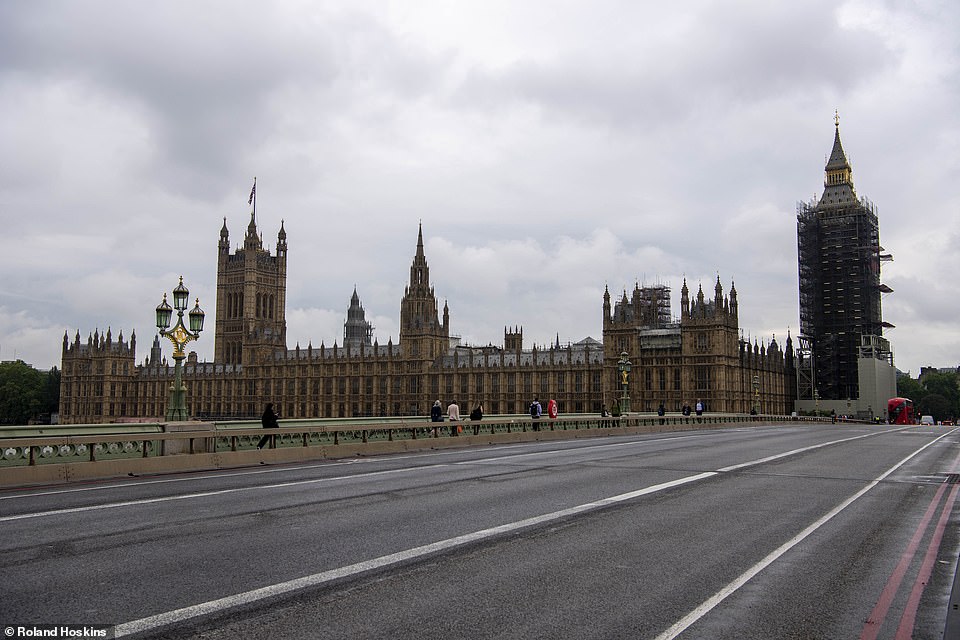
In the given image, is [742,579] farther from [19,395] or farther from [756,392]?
[19,395]

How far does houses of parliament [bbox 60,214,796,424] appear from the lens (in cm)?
9956

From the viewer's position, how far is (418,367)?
124688mm

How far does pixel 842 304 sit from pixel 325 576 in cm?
10624

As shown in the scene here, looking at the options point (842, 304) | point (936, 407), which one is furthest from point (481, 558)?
point (936, 407)

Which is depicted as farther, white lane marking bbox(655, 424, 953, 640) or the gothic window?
the gothic window

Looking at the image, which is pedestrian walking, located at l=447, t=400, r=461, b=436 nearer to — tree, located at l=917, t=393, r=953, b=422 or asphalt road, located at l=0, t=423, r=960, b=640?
asphalt road, located at l=0, t=423, r=960, b=640

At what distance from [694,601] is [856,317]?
341ft

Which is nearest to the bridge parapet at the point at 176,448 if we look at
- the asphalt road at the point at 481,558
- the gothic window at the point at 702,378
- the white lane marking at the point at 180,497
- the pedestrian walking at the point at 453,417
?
the pedestrian walking at the point at 453,417

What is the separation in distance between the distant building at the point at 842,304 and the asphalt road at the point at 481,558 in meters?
91.5

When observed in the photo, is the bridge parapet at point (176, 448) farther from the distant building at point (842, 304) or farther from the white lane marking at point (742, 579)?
the distant building at point (842, 304)

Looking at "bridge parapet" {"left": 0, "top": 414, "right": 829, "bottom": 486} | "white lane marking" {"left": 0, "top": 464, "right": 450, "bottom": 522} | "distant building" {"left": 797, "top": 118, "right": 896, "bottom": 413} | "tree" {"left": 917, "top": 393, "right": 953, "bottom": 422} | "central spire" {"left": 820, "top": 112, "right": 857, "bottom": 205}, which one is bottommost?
"tree" {"left": 917, "top": 393, "right": 953, "bottom": 422}

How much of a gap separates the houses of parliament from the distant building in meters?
7.94

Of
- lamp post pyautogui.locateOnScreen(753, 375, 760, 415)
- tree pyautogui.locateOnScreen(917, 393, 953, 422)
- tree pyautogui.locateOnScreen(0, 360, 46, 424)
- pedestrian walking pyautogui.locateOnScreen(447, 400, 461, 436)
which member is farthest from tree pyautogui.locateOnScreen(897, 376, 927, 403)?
tree pyautogui.locateOnScreen(0, 360, 46, 424)

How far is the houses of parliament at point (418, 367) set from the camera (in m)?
99.6
